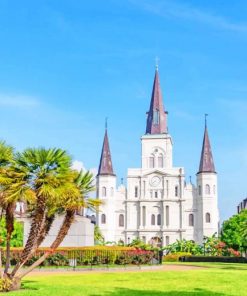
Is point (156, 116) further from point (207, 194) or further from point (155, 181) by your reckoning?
point (207, 194)

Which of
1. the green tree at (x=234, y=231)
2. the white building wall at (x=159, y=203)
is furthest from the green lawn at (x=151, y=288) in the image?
the white building wall at (x=159, y=203)

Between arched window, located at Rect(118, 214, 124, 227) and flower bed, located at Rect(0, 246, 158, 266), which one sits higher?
arched window, located at Rect(118, 214, 124, 227)

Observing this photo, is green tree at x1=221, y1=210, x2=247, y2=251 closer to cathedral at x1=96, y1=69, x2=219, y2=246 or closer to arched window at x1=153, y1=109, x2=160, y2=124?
cathedral at x1=96, y1=69, x2=219, y2=246

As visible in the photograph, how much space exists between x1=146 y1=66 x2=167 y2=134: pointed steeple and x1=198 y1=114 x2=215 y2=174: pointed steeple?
771 centimetres

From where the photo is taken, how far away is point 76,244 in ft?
106

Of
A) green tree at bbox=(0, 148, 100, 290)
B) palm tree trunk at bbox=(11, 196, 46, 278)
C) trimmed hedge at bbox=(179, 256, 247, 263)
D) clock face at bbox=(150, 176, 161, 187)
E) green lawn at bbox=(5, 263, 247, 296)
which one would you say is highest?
clock face at bbox=(150, 176, 161, 187)

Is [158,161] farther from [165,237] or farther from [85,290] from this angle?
[85,290]

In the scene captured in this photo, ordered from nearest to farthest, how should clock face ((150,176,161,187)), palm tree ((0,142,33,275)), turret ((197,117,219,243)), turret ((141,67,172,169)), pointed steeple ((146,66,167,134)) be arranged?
palm tree ((0,142,33,275)), turret ((197,117,219,243)), clock face ((150,176,161,187)), turret ((141,67,172,169)), pointed steeple ((146,66,167,134))

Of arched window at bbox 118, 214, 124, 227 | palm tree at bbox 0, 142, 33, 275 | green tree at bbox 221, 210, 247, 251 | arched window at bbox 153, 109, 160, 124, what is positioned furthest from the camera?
arched window at bbox 153, 109, 160, 124

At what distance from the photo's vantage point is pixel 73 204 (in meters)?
16.5

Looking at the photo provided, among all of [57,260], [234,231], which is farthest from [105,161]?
[57,260]

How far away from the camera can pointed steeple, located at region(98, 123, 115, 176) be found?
8650 centimetres

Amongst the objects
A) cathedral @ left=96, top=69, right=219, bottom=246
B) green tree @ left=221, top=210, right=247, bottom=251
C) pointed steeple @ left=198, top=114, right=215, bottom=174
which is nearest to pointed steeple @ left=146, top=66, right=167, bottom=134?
cathedral @ left=96, top=69, right=219, bottom=246

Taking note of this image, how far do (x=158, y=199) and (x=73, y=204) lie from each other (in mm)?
68575
